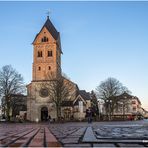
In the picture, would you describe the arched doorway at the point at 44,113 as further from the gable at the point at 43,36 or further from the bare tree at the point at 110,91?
the gable at the point at 43,36

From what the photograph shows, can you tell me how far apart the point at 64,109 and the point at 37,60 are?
15.6m

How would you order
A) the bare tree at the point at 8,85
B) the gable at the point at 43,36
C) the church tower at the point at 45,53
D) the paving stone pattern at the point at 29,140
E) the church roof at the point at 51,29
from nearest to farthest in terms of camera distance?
the paving stone pattern at the point at 29,140
the bare tree at the point at 8,85
the church tower at the point at 45,53
the gable at the point at 43,36
the church roof at the point at 51,29

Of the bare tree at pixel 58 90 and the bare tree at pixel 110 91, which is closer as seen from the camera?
the bare tree at pixel 58 90

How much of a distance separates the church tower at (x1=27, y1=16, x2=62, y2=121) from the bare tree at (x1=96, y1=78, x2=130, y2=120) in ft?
41.3

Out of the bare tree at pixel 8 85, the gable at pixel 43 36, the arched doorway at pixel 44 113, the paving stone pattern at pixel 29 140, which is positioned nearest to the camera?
the paving stone pattern at pixel 29 140

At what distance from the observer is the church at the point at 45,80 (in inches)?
3366

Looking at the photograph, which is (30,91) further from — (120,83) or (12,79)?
(120,83)

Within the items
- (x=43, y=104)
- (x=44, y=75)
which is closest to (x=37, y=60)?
(x=44, y=75)

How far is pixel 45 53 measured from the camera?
9012 centimetres

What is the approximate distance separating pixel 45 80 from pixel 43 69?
4.38 metres

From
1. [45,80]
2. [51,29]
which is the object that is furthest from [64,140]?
[51,29]

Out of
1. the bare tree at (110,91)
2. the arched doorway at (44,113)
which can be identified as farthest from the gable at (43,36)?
the bare tree at (110,91)

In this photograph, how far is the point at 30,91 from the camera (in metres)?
86.9

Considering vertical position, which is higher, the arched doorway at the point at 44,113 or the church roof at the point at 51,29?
the church roof at the point at 51,29
